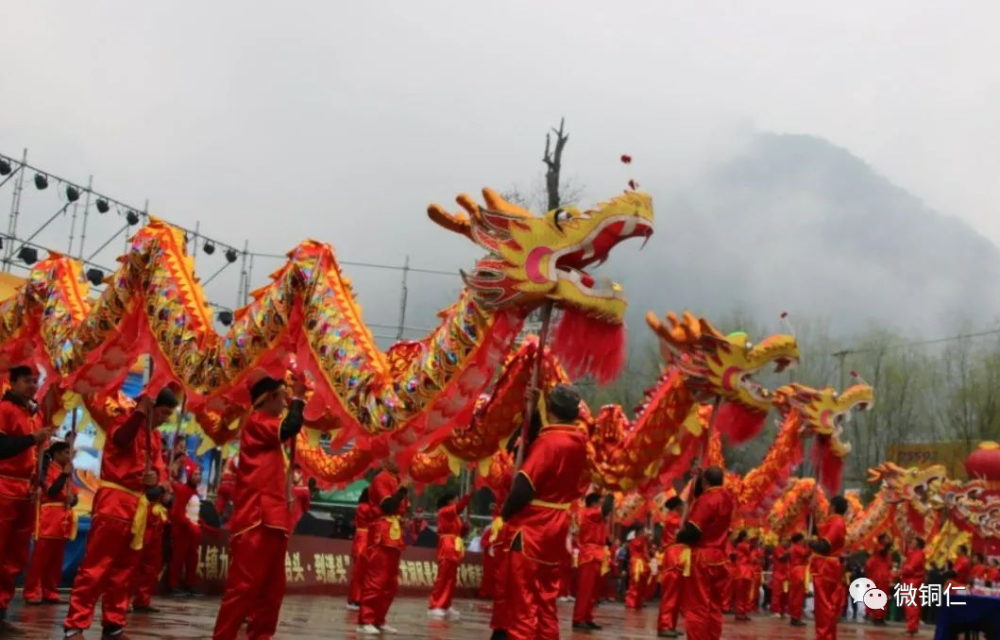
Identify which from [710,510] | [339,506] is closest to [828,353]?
[339,506]

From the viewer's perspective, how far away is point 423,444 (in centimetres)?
955

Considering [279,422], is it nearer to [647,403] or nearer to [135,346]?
[135,346]

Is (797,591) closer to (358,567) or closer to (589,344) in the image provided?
(358,567)

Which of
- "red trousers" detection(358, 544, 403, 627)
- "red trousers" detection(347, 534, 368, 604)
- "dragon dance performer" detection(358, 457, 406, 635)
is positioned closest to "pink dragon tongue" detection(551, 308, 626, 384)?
"dragon dance performer" detection(358, 457, 406, 635)

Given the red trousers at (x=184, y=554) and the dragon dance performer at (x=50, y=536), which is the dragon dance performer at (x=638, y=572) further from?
the dragon dance performer at (x=50, y=536)

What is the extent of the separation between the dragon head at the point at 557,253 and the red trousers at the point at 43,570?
501 centimetres

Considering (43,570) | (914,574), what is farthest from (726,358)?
(914,574)

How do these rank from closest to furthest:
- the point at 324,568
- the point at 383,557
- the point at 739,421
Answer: the point at 383,557 → the point at 739,421 → the point at 324,568

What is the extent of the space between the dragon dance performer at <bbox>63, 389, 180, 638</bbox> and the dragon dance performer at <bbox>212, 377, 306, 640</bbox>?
4.26 ft

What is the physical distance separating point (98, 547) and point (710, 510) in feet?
16.0

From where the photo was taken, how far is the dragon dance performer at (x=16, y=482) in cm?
812

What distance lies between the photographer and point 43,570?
10844mm

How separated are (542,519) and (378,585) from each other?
149 inches

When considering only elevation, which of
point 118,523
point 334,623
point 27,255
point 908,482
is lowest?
point 334,623
